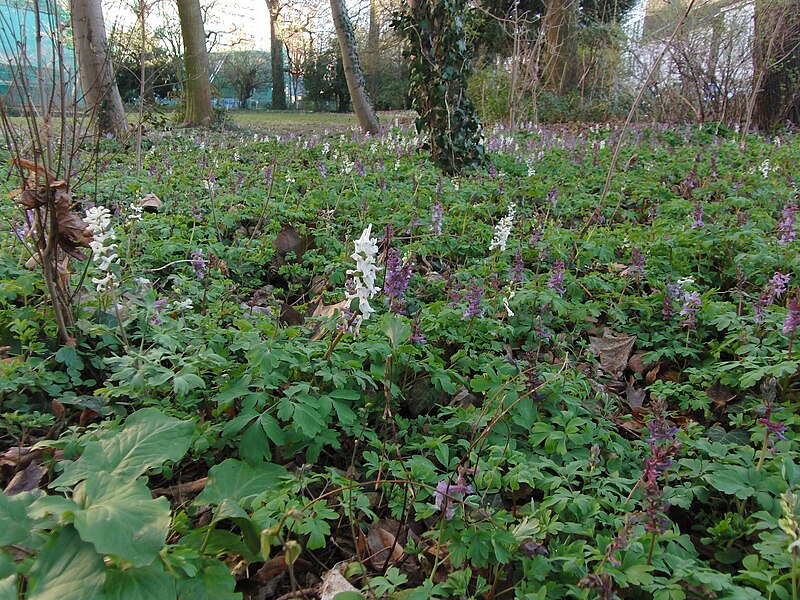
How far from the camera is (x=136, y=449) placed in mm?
1658

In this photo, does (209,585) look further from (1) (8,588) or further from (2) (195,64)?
(2) (195,64)

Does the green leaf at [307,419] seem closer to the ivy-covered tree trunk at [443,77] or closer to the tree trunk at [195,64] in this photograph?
the ivy-covered tree trunk at [443,77]

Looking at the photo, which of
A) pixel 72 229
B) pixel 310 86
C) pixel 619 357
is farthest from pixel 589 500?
pixel 310 86

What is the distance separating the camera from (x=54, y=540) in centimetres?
134

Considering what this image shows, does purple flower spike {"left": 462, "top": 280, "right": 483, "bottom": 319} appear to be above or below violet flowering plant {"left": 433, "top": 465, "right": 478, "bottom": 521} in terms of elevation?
above

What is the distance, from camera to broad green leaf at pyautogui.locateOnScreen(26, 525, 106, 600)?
128cm

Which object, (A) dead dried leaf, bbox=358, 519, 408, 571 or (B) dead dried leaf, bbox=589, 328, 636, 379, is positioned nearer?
(A) dead dried leaf, bbox=358, 519, 408, 571

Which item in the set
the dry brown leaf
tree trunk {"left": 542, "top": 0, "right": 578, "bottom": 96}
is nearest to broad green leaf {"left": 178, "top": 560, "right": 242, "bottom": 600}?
the dry brown leaf

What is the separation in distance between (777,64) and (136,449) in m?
13.7

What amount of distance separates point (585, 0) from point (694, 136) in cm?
1657

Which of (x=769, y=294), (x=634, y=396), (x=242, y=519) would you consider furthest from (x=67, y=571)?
(x=769, y=294)

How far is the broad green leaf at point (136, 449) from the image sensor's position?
156 centimetres

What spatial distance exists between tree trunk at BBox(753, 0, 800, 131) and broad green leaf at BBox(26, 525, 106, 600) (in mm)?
12176

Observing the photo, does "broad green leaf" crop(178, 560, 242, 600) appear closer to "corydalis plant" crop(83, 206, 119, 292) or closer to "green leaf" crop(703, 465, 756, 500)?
"corydalis plant" crop(83, 206, 119, 292)
